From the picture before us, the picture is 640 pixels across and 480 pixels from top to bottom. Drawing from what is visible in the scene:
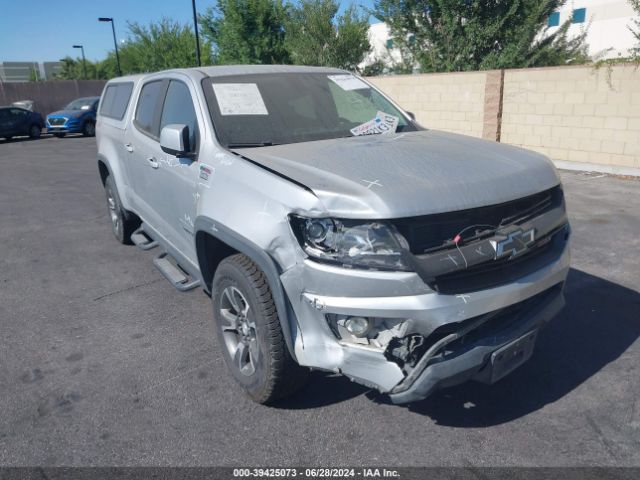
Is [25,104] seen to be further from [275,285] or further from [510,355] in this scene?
[510,355]

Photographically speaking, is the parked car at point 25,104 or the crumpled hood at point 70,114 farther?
the parked car at point 25,104

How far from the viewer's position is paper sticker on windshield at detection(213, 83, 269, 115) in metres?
3.51

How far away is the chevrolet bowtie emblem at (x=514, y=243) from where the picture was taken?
2.44 meters

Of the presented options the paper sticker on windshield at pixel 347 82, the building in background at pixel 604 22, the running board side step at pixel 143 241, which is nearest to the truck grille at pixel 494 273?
the paper sticker on windshield at pixel 347 82

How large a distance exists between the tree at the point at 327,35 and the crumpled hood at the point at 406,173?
1970 centimetres

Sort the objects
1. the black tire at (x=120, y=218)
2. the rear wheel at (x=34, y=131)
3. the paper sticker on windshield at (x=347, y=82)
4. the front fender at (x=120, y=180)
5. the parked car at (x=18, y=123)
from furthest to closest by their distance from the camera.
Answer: the rear wheel at (x=34, y=131) → the parked car at (x=18, y=123) → the black tire at (x=120, y=218) → the front fender at (x=120, y=180) → the paper sticker on windshield at (x=347, y=82)

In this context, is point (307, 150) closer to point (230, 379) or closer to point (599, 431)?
point (230, 379)

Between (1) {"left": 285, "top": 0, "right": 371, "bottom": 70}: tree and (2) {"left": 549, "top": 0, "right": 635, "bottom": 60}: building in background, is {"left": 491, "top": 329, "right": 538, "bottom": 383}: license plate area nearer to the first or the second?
(1) {"left": 285, "top": 0, "right": 371, "bottom": 70}: tree

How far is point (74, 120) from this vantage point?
2148cm

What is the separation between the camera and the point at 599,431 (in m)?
2.71

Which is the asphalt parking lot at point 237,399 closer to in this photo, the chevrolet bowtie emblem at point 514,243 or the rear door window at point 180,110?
the chevrolet bowtie emblem at point 514,243

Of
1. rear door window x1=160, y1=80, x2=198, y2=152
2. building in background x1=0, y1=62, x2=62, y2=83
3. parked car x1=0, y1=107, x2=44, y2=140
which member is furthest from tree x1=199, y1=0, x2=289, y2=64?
building in background x1=0, y1=62, x2=62, y2=83

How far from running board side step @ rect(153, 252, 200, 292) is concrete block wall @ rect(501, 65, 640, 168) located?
8.82 metres

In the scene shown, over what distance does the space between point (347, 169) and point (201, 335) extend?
1911mm
